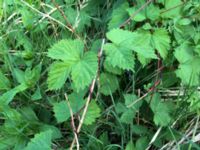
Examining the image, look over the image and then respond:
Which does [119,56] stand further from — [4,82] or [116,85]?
[4,82]

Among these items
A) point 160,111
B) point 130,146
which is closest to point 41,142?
point 130,146

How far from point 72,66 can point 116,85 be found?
0.23m

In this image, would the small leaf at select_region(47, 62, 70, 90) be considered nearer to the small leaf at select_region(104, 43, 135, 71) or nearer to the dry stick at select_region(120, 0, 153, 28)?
the small leaf at select_region(104, 43, 135, 71)

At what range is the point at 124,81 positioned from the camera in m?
1.47

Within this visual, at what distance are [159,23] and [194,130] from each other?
1.31ft

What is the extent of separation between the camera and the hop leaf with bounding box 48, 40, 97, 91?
3.95 feet

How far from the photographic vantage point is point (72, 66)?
4.02 ft

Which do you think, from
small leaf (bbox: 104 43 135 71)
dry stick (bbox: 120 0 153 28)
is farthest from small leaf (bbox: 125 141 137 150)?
dry stick (bbox: 120 0 153 28)

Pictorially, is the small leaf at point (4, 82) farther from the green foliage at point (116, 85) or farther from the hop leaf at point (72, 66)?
the hop leaf at point (72, 66)

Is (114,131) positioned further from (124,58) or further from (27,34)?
(27,34)

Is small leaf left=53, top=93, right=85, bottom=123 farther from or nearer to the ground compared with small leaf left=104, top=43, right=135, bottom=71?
nearer to the ground

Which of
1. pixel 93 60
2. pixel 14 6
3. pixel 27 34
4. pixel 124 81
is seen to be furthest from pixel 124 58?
pixel 14 6

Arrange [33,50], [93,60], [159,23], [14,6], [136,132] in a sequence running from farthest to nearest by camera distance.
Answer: [14,6], [33,50], [159,23], [136,132], [93,60]

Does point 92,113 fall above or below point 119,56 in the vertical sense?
below
